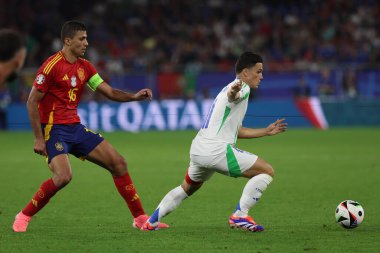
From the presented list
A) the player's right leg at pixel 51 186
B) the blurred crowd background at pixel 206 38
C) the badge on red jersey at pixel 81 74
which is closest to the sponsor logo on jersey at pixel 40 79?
the badge on red jersey at pixel 81 74

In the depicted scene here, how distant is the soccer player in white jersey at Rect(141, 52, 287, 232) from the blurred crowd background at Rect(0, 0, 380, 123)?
17625 mm

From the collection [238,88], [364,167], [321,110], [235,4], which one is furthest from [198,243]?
[235,4]

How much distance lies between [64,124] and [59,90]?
0.38 metres

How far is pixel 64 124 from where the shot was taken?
27.7 ft

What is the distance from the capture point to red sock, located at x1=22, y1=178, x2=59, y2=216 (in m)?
8.29

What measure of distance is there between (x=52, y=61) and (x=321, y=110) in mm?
18201

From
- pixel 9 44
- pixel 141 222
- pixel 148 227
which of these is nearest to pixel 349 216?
pixel 148 227

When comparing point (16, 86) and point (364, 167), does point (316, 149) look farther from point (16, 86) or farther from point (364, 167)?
point (16, 86)

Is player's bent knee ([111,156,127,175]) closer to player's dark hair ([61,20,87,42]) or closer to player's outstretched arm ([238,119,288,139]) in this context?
Result: player's outstretched arm ([238,119,288,139])

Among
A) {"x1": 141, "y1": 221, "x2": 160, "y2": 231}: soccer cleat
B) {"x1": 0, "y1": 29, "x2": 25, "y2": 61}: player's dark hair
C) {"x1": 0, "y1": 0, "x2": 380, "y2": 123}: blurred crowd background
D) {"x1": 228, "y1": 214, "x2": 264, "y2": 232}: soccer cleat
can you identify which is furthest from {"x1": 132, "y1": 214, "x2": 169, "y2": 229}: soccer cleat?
{"x1": 0, "y1": 0, "x2": 380, "y2": 123}: blurred crowd background

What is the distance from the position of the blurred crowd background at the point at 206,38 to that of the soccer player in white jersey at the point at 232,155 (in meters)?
17.6

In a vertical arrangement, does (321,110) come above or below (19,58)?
below

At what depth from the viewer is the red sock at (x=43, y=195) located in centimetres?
829

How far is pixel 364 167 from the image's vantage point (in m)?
15.1
